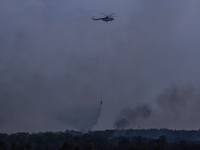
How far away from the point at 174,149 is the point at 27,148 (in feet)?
223

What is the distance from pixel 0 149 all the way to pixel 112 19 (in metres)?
62.4

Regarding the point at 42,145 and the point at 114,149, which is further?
the point at 42,145

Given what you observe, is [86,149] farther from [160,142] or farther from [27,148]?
[160,142]

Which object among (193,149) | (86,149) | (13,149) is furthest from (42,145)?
(193,149)

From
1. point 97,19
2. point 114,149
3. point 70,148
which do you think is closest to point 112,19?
point 97,19

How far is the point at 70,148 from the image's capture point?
122500mm

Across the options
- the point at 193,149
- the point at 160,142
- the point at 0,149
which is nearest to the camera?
the point at 0,149

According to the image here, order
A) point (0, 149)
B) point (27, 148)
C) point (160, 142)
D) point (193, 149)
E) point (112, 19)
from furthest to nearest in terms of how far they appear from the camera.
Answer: point (160, 142) < point (193, 149) < point (27, 148) < point (112, 19) < point (0, 149)

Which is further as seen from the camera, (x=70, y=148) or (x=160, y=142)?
(x=160, y=142)

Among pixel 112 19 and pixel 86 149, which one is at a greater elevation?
pixel 112 19

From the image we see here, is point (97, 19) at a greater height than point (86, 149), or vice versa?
point (97, 19)

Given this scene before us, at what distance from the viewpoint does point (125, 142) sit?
603 ft

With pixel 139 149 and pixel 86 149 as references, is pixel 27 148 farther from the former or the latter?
pixel 139 149

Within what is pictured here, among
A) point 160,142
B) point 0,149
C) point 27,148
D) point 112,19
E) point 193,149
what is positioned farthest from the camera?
point 160,142
